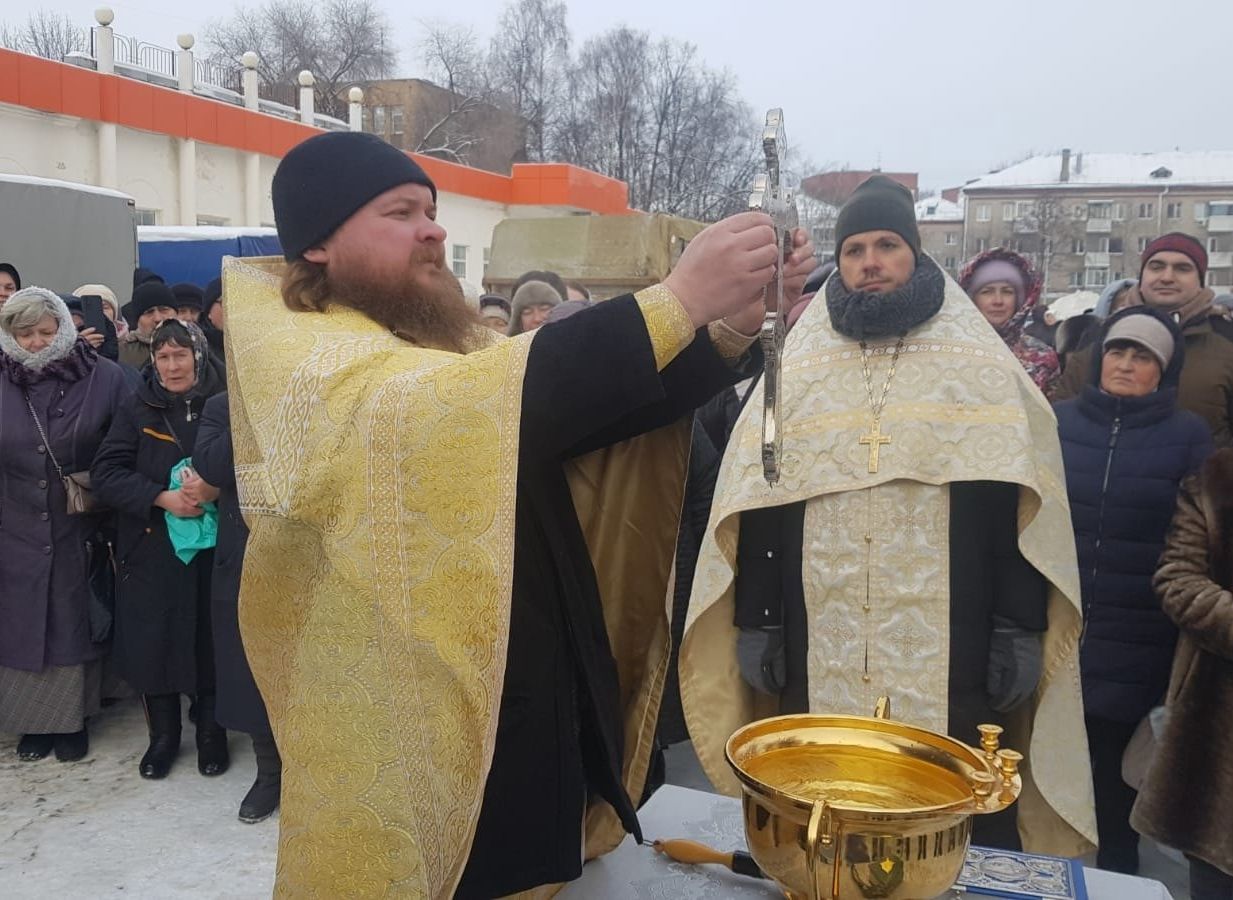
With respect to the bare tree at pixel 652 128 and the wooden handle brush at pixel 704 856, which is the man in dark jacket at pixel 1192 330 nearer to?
the wooden handle brush at pixel 704 856

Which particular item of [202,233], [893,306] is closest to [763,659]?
[893,306]

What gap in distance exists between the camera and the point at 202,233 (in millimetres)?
12188

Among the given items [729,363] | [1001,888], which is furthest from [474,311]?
[1001,888]

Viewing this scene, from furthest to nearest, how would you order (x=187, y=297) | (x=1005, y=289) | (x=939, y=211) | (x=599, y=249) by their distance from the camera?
1. (x=939, y=211)
2. (x=599, y=249)
3. (x=187, y=297)
4. (x=1005, y=289)

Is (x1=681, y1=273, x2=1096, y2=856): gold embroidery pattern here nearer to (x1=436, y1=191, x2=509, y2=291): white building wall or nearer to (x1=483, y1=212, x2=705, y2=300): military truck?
(x1=483, y1=212, x2=705, y2=300): military truck

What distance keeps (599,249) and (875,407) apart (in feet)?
37.6

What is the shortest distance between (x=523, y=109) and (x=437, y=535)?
1698 inches

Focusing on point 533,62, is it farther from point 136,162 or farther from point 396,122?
point 136,162

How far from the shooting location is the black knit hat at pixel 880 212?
2.71 m

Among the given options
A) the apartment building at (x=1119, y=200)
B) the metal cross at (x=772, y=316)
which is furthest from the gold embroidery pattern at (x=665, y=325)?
the apartment building at (x=1119, y=200)

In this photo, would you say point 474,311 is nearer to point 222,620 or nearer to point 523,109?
point 222,620

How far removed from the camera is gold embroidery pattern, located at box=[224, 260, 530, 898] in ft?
4.50

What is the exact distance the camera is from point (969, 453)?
265 cm

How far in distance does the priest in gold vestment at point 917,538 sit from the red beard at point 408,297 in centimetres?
134
